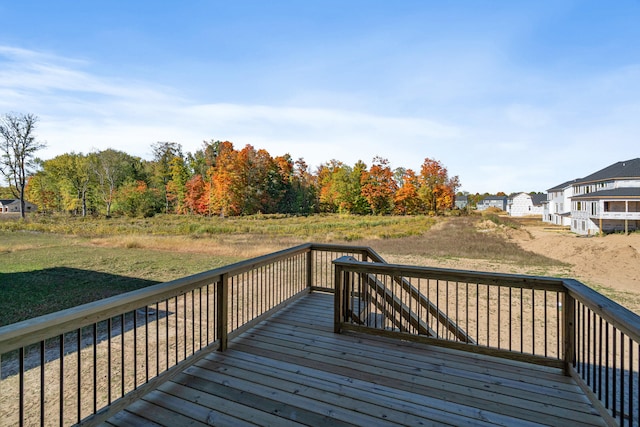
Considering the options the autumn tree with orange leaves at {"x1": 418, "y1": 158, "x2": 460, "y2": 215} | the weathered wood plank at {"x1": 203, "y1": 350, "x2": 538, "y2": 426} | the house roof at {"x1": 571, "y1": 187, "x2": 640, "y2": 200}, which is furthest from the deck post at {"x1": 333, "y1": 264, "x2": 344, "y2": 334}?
the autumn tree with orange leaves at {"x1": 418, "y1": 158, "x2": 460, "y2": 215}

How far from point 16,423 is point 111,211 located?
2119 cm

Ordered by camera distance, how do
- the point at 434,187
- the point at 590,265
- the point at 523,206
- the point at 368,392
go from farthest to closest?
the point at 523,206 → the point at 434,187 → the point at 590,265 → the point at 368,392

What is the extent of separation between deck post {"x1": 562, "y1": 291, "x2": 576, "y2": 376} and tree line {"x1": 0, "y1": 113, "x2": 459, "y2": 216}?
2019cm

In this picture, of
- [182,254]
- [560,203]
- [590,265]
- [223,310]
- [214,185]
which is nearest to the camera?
[223,310]

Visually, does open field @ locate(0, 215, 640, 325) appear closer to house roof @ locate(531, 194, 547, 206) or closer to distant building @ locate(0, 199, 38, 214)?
distant building @ locate(0, 199, 38, 214)

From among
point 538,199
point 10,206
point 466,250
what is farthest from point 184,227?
point 538,199

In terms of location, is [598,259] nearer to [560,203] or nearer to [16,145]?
[560,203]

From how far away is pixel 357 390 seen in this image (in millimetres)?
2189

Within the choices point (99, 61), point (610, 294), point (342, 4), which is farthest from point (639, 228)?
point (99, 61)

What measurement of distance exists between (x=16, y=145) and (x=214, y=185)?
10.5 metres

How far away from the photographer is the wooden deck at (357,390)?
73.7 inches

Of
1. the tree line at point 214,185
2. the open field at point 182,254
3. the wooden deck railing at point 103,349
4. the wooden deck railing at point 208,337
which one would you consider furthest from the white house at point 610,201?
the wooden deck railing at point 103,349

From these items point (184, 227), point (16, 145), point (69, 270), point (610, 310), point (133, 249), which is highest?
point (16, 145)

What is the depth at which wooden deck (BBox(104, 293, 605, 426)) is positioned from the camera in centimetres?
187
